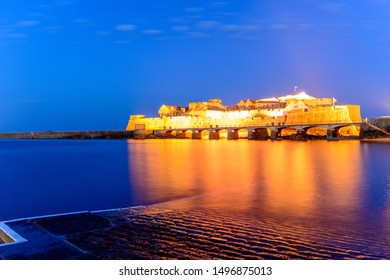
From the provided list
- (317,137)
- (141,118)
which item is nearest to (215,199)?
(317,137)

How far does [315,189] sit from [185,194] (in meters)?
4.03

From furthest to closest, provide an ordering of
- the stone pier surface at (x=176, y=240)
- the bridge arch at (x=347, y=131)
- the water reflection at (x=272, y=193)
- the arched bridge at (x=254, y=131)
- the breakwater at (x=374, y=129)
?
1. the bridge arch at (x=347, y=131)
2. the breakwater at (x=374, y=129)
3. the arched bridge at (x=254, y=131)
4. the water reflection at (x=272, y=193)
5. the stone pier surface at (x=176, y=240)

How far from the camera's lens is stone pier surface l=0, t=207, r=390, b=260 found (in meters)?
4.89

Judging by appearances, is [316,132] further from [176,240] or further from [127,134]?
[176,240]

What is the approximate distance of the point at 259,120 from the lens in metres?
64.4

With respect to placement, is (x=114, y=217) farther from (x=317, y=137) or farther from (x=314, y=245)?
(x=317, y=137)

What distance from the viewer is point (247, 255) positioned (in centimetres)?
488

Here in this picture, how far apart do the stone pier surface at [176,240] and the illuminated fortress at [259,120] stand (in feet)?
158

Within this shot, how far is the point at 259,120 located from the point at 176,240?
60.1 m

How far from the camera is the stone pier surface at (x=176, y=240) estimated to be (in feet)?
16.0

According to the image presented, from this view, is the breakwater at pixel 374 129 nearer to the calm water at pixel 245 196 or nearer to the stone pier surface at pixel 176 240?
the calm water at pixel 245 196

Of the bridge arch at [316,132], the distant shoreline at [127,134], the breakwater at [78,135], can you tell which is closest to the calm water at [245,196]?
the distant shoreline at [127,134]

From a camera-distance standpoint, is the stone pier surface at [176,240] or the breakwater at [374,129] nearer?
the stone pier surface at [176,240]

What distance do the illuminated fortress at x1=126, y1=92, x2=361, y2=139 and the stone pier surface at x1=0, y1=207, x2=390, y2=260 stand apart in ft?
158
